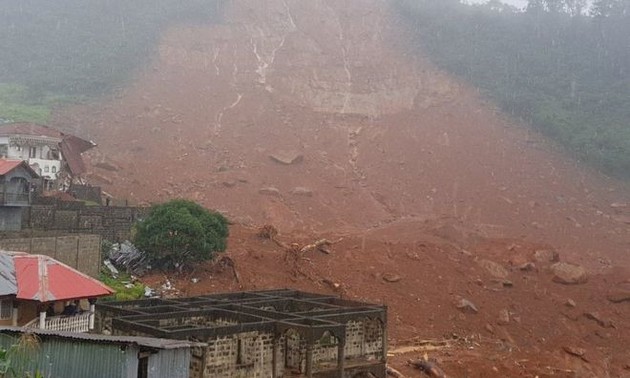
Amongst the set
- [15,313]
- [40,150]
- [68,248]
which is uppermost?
[40,150]

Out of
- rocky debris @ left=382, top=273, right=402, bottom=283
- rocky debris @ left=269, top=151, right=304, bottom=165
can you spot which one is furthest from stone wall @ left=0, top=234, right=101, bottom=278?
rocky debris @ left=269, top=151, right=304, bottom=165

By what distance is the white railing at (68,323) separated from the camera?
15.1 m

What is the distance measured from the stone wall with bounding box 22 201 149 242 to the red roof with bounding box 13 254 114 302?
25.7 feet

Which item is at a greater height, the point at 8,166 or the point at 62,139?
the point at 62,139

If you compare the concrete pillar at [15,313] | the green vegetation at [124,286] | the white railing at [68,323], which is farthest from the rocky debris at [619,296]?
the concrete pillar at [15,313]

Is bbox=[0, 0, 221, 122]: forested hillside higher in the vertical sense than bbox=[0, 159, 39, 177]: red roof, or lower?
higher

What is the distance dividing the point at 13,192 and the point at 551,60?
45503mm

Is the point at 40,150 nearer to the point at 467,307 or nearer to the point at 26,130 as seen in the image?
the point at 26,130

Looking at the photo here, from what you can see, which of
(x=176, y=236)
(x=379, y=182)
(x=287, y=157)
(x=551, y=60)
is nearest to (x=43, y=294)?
(x=176, y=236)

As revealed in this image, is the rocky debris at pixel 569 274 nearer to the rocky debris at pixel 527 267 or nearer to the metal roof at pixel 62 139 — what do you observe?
the rocky debris at pixel 527 267

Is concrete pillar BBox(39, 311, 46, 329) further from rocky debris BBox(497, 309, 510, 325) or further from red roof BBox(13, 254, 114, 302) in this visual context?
rocky debris BBox(497, 309, 510, 325)

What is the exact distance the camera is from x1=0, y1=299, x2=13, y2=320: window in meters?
14.7

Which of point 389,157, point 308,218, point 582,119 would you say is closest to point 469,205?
point 389,157

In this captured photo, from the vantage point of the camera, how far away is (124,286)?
21891mm
